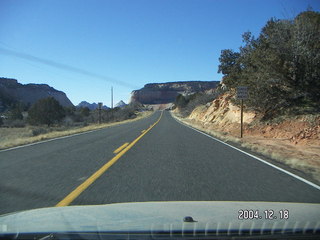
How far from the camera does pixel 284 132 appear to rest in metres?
18.8

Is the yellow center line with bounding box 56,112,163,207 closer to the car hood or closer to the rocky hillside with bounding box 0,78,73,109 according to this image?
the car hood

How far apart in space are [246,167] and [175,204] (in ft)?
16.5

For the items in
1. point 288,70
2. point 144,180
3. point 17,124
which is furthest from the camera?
point 17,124

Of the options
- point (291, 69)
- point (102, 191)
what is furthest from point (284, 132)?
point (102, 191)

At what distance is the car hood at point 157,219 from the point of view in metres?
3.42

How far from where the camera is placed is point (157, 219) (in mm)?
3779

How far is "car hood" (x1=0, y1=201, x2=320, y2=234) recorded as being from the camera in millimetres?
3418

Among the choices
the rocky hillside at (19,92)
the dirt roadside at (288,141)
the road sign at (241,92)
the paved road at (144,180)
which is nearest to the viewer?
the paved road at (144,180)

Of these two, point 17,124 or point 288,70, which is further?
point 17,124
